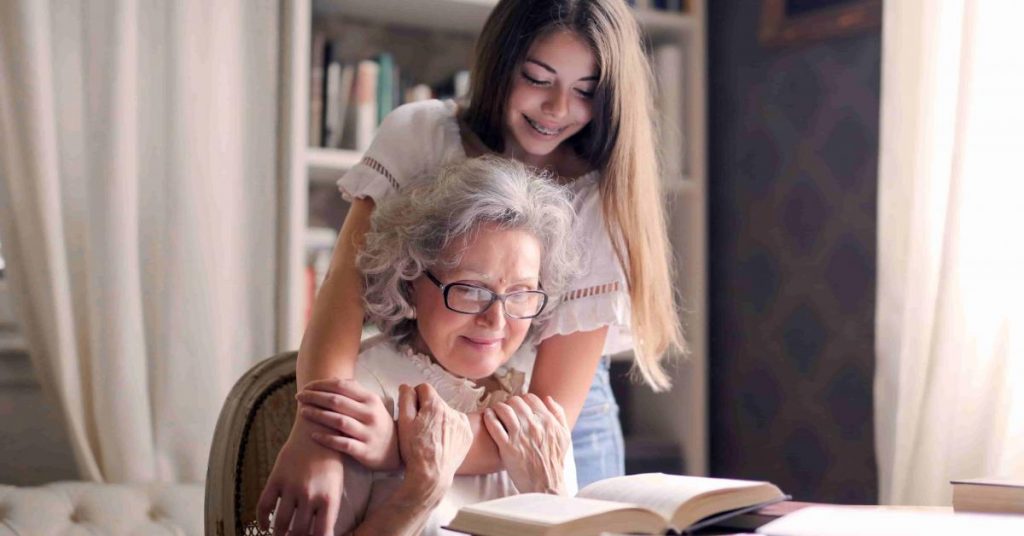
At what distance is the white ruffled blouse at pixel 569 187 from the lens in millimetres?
1541

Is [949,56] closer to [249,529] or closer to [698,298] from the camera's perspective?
[698,298]

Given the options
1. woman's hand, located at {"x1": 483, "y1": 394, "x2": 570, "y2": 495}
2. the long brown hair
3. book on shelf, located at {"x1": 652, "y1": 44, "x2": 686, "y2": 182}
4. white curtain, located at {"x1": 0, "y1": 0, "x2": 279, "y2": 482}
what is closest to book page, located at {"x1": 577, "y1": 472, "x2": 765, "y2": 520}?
woman's hand, located at {"x1": 483, "y1": 394, "x2": 570, "y2": 495}

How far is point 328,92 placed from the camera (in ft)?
9.14

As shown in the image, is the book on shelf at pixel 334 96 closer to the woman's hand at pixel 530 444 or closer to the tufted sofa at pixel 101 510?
the tufted sofa at pixel 101 510

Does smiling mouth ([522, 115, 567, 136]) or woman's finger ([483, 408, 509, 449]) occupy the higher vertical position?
smiling mouth ([522, 115, 567, 136])

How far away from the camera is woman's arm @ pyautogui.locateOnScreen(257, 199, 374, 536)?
1.17 meters

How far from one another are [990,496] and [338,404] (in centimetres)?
76

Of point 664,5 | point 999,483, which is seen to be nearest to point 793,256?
point 664,5

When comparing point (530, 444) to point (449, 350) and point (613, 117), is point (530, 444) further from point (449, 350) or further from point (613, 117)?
point (613, 117)

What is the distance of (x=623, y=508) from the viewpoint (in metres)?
1.03

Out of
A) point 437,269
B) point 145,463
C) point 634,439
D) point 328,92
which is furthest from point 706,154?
point 437,269

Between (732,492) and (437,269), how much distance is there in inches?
18.4

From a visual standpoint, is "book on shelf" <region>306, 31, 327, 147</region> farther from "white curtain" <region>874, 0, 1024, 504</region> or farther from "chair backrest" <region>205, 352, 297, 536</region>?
"white curtain" <region>874, 0, 1024, 504</region>

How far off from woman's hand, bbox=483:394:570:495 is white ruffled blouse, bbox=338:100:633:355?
222 mm
